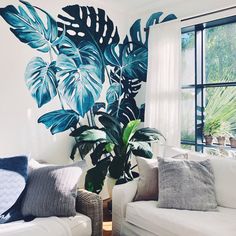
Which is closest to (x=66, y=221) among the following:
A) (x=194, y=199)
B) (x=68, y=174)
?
(x=68, y=174)

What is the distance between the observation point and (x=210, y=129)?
3295 mm

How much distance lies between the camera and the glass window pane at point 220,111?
316cm

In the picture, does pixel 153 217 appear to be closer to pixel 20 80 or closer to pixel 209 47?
pixel 20 80

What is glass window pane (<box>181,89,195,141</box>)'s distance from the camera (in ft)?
11.3

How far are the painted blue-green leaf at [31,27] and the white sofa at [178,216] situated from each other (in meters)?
1.68

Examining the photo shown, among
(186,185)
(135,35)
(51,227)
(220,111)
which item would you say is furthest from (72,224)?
(135,35)

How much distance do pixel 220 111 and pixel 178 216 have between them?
1742 millimetres

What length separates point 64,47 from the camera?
9.73ft

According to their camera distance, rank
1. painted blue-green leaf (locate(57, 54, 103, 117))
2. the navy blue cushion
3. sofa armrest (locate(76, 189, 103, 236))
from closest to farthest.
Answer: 1. the navy blue cushion
2. sofa armrest (locate(76, 189, 103, 236))
3. painted blue-green leaf (locate(57, 54, 103, 117))

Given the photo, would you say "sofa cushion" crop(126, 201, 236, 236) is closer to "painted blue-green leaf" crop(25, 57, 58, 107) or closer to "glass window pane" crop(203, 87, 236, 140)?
"glass window pane" crop(203, 87, 236, 140)

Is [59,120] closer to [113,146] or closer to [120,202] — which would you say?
[113,146]

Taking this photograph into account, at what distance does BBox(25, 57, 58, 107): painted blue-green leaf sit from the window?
5.59 feet

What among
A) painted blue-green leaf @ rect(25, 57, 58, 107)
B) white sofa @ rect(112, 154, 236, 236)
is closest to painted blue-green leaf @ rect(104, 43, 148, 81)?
painted blue-green leaf @ rect(25, 57, 58, 107)

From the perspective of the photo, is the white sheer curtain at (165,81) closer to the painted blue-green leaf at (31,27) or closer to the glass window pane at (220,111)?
the glass window pane at (220,111)
